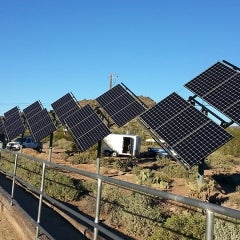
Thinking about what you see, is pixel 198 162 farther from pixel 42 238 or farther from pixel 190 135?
pixel 42 238

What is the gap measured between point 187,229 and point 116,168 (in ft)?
53.6

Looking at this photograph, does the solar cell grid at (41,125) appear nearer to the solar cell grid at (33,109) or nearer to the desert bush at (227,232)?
the solar cell grid at (33,109)

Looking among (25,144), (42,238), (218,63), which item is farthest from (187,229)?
(25,144)

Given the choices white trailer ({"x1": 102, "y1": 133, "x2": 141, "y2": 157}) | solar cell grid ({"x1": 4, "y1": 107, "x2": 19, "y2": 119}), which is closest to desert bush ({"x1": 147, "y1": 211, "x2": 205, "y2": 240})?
solar cell grid ({"x1": 4, "y1": 107, "x2": 19, "y2": 119})

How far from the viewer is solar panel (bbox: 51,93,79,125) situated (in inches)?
1031

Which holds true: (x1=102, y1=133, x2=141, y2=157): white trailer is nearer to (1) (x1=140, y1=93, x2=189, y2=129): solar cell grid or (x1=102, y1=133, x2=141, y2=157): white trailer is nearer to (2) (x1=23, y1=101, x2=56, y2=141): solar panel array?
(2) (x1=23, y1=101, x2=56, y2=141): solar panel array

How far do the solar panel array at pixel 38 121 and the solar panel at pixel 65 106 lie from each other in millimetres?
704

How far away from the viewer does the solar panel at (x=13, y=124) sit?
96.9 feet

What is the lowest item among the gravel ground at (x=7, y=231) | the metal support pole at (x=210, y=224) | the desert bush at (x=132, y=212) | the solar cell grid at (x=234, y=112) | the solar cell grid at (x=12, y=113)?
the gravel ground at (x=7, y=231)

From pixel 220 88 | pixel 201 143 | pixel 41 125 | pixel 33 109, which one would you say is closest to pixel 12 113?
pixel 33 109

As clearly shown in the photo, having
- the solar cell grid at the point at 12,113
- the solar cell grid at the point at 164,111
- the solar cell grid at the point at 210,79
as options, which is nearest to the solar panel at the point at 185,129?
the solar cell grid at the point at 164,111

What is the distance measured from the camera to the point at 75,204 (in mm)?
13953

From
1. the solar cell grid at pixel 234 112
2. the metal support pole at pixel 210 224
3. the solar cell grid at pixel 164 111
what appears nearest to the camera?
the metal support pole at pixel 210 224

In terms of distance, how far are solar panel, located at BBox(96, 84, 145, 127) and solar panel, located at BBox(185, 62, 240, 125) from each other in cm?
339
